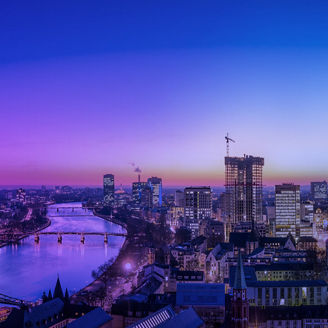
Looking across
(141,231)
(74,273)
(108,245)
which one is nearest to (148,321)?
(74,273)

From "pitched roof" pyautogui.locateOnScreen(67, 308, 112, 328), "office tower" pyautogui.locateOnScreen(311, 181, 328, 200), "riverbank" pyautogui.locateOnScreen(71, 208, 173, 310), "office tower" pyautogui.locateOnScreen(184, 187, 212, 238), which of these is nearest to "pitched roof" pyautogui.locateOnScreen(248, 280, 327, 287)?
"riverbank" pyautogui.locateOnScreen(71, 208, 173, 310)

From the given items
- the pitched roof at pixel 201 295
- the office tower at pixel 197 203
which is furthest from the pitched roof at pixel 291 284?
the office tower at pixel 197 203

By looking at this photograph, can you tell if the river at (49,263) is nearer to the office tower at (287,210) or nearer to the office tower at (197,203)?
the office tower at (197,203)

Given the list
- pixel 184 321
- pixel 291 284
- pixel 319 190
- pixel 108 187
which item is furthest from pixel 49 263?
pixel 108 187

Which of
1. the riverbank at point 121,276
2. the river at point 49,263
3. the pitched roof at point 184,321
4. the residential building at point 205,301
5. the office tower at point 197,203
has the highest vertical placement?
the office tower at point 197,203

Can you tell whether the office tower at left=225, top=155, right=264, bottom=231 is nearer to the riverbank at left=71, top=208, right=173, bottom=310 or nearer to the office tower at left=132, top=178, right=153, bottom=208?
the riverbank at left=71, top=208, right=173, bottom=310

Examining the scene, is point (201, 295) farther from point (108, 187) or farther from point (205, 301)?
point (108, 187)
